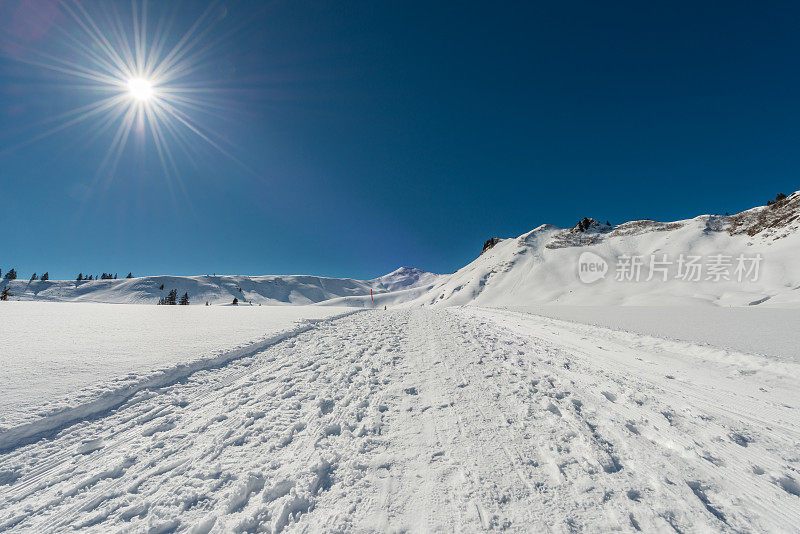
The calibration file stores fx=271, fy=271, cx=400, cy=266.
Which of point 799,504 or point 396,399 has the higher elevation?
point 396,399

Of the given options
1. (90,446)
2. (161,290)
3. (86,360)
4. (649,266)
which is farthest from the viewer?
(161,290)

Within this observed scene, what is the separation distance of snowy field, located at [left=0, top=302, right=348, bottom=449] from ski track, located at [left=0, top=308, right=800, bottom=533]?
394 millimetres

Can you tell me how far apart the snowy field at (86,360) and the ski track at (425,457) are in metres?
0.39

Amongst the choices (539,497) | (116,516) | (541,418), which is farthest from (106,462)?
(541,418)

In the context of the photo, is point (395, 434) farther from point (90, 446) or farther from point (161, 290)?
point (161, 290)

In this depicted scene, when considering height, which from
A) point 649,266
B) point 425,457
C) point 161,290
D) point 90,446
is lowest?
point 425,457

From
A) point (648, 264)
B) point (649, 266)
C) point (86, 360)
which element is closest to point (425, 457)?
point (86, 360)

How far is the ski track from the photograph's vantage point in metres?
2.42

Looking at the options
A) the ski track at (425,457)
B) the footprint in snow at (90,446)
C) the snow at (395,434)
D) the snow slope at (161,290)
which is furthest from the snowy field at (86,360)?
the snow slope at (161,290)

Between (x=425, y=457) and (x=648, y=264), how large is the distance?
6346 cm

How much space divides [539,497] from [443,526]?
999 millimetres

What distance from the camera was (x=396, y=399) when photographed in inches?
189

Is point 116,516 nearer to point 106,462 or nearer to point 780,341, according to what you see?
point 106,462

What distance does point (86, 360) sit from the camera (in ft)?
19.5
